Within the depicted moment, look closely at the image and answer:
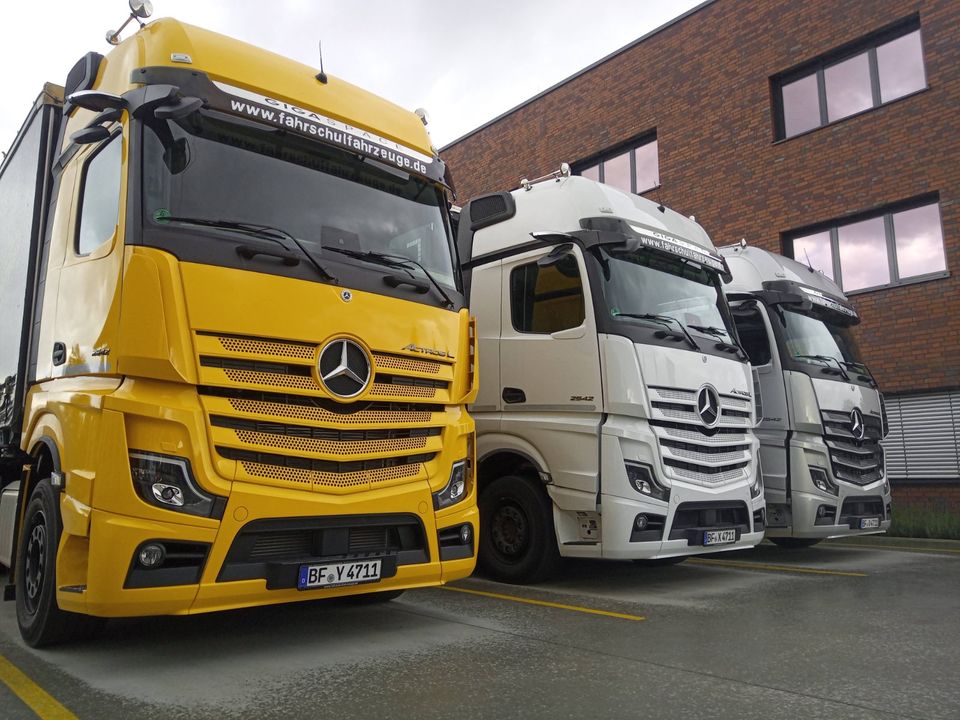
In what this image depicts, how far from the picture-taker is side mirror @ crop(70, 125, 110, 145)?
15.3 feet

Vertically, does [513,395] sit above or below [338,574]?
above

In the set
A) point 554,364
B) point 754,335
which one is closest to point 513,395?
point 554,364

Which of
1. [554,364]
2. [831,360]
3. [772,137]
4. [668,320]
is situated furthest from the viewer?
[772,137]

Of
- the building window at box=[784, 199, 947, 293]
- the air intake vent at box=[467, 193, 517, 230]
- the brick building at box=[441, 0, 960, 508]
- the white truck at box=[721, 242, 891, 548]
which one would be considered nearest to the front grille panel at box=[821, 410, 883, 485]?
the white truck at box=[721, 242, 891, 548]

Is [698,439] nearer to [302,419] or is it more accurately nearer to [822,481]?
[822,481]

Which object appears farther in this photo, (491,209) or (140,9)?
(491,209)

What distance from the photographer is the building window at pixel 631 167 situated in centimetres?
1803

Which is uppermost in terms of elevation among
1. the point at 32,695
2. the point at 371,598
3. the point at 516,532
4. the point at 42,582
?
the point at 516,532

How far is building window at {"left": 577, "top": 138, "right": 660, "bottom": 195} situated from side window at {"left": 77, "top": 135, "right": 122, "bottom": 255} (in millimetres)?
14377

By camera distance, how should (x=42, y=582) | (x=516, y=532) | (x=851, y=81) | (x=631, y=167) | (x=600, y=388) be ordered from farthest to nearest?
(x=631, y=167), (x=851, y=81), (x=516, y=532), (x=600, y=388), (x=42, y=582)

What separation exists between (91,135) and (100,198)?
1.21 feet

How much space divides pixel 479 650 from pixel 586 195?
166 inches

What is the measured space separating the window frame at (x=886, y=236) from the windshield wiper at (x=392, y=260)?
10.1 meters

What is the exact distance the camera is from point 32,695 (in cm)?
371
